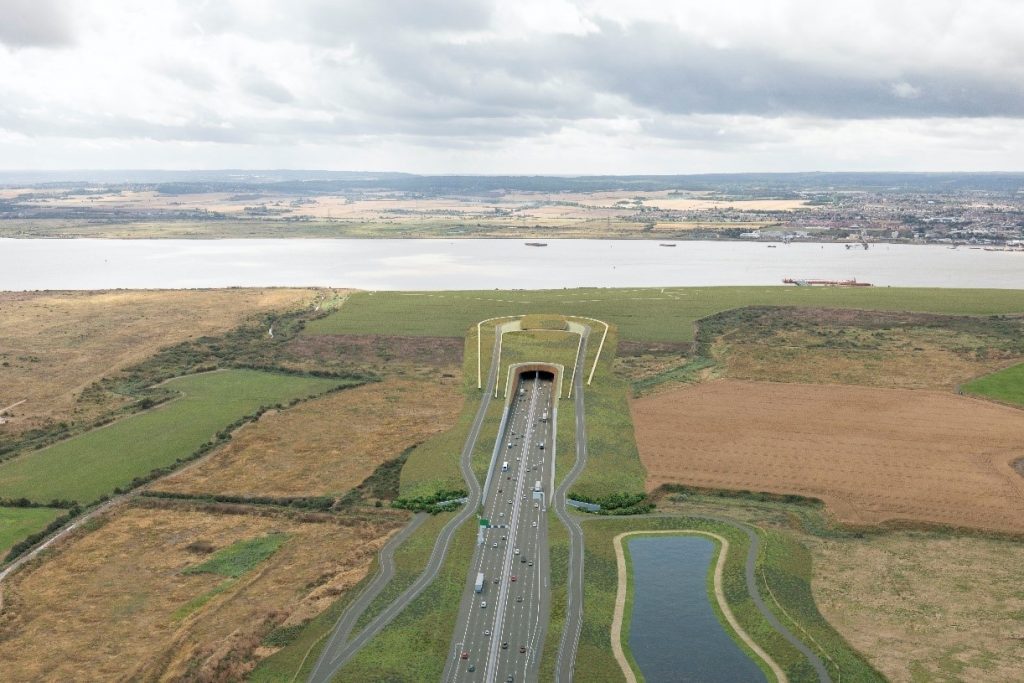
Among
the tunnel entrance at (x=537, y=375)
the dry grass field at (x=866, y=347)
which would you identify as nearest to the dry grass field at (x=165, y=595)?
the tunnel entrance at (x=537, y=375)

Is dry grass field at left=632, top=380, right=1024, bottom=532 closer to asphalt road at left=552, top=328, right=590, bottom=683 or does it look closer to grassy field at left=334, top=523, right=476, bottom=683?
asphalt road at left=552, top=328, right=590, bottom=683

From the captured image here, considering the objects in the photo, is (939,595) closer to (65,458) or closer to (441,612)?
(441,612)

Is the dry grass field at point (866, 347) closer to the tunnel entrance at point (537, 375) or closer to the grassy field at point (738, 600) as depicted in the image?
the tunnel entrance at point (537, 375)

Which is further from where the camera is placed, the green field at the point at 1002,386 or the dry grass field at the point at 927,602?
the green field at the point at 1002,386

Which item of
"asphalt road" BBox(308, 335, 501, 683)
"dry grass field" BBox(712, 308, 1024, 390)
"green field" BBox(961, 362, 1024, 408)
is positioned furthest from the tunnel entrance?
"green field" BBox(961, 362, 1024, 408)

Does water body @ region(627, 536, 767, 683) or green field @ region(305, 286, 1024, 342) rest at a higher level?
green field @ region(305, 286, 1024, 342)

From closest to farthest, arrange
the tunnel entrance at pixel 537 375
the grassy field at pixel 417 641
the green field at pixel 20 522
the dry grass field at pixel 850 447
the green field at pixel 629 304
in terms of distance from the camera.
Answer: the grassy field at pixel 417 641 < the green field at pixel 20 522 < the dry grass field at pixel 850 447 < the tunnel entrance at pixel 537 375 < the green field at pixel 629 304
